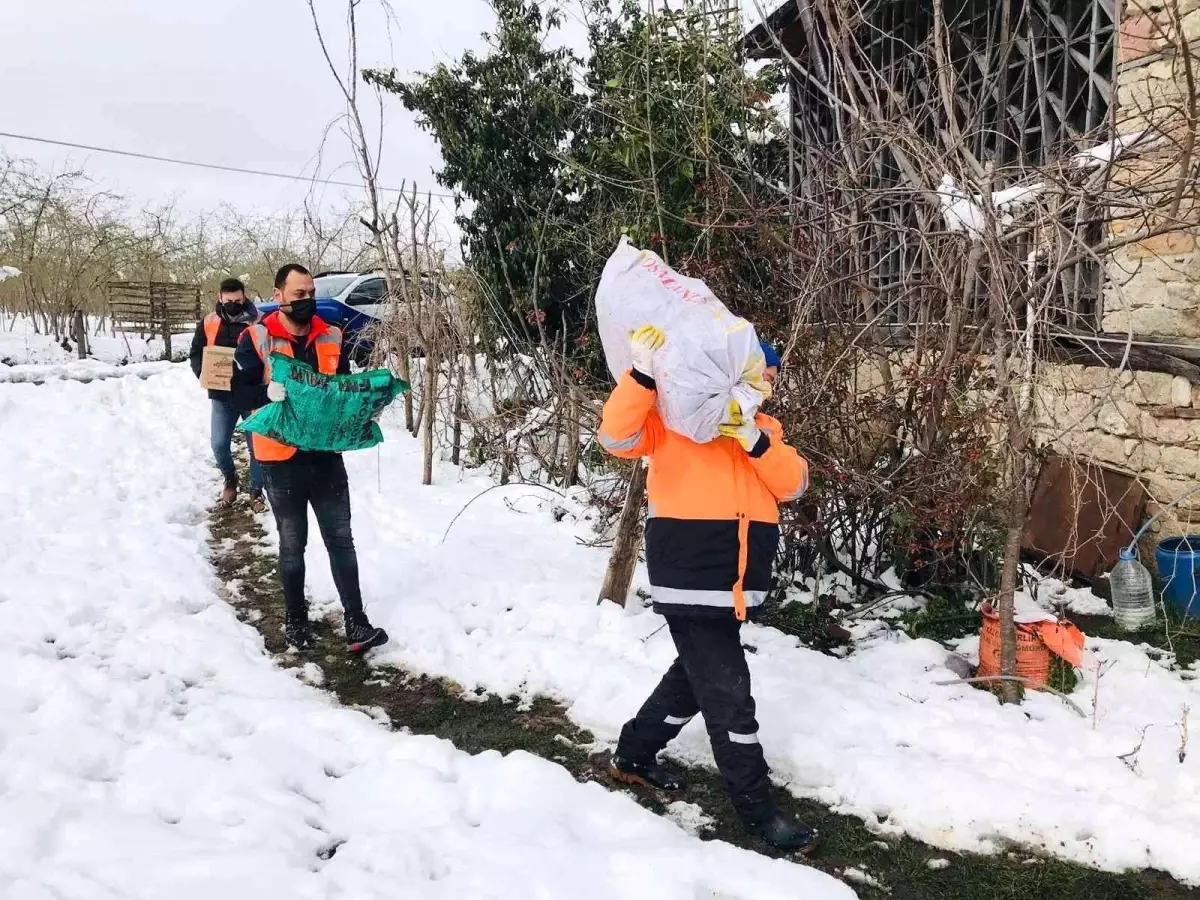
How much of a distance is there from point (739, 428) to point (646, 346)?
363mm

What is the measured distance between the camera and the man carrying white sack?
2498 mm

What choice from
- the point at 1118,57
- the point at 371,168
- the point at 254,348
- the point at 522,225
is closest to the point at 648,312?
the point at 254,348

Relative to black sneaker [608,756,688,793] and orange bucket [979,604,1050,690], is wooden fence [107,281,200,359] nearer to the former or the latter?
black sneaker [608,756,688,793]

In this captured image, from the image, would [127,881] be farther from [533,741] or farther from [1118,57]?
[1118,57]

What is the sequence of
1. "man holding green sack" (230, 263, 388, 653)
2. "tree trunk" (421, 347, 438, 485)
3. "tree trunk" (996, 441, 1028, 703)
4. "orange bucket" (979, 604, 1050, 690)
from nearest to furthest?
"tree trunk" (996, 441, 1028, 703) < "orange bucket" (979, 604, 1050, 690) < "man holding green sack" (230, 263, 388, 653) < "tree trunk" (421, 347, 438, 485)

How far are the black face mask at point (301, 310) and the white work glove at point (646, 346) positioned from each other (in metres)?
1.92

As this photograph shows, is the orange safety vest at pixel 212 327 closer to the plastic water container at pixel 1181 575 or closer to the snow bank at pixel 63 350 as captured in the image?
the plastic water container at pixel 1181 575

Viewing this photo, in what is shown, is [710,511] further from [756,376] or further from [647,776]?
[647,776]

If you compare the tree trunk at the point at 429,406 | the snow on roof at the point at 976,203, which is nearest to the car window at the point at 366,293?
the tree trunk at the point at 429,406

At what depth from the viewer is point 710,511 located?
8.20 ft

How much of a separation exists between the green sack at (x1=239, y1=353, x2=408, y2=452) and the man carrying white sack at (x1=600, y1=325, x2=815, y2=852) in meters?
1.69

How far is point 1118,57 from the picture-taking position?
4.79 metres

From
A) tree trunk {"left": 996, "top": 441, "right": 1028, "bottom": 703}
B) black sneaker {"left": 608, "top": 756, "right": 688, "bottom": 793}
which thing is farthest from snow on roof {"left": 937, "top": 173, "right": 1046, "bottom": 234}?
black sneaker {"left": 608, "top": 756, "right": 688, "bottom": 793}

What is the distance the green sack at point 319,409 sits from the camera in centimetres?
364
